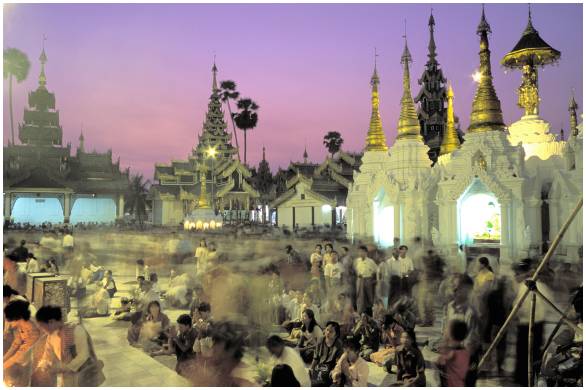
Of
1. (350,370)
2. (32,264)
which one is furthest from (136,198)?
(350,370)

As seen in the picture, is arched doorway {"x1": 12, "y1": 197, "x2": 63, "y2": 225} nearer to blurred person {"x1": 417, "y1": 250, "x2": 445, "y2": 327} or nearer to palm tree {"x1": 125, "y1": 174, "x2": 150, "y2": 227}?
palm tree {"x1": 125, "y1": 174, "x2": 150, "y2": 227}

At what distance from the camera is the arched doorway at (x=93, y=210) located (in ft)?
31.8

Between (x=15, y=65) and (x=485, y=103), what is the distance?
8426 millimetres

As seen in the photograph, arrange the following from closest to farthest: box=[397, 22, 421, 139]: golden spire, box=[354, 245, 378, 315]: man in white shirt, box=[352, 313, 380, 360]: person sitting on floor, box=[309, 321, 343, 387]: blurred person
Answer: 1. box=[309, 321, 343, 387]: blurred person
2. box=[352, 313, 380, 360]: person sitting on floor
3. box=[354, 245, 378, 315]: man in white shirt
4. box=[397, 22, 421, 139]: golden spire

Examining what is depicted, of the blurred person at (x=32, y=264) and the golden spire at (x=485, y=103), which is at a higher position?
the golden spire at (x=485, y=103)

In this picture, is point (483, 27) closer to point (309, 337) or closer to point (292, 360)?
point (309, 337)

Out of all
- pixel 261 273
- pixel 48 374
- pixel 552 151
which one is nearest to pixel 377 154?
pixel 552 151

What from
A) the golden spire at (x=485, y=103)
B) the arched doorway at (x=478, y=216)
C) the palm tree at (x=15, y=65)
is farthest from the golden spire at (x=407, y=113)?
the palm tree at (x=15, y=65)

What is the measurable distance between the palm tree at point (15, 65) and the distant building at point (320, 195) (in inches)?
425

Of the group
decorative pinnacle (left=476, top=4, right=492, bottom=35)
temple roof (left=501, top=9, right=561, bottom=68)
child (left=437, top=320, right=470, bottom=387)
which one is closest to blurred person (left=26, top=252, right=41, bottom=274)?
→ child (left=437, top=320, right=470, bottom=387)

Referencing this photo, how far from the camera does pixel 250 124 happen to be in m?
17.9

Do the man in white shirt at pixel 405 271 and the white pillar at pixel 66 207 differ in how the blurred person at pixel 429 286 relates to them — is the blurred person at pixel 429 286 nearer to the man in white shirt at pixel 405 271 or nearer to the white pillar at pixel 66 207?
→ the man in white shirt at pixel 405 271

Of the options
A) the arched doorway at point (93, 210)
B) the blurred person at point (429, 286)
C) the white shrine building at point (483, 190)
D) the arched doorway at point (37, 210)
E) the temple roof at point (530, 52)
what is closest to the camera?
the blurred person at point (429, 286)

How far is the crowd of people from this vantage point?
14.1 feet
